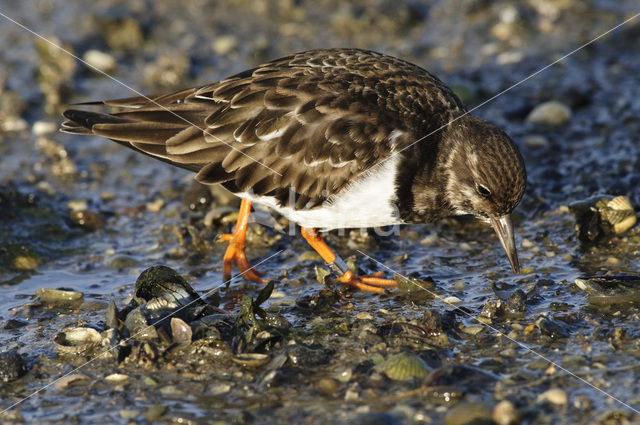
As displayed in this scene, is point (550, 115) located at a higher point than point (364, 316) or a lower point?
higher

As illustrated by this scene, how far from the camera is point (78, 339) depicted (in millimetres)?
4188

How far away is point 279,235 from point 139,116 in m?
1.34

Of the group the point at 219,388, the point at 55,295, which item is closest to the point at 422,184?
the point at 219,388

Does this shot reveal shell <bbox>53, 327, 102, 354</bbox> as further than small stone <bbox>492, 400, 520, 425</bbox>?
Yes

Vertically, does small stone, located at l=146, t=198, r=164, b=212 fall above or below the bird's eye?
above

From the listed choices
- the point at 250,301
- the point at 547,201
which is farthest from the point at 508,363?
the point at 547,201

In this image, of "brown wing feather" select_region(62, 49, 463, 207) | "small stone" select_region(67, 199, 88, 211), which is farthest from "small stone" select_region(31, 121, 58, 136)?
"brown wing feather" select_region(62, 49, 463, 207)

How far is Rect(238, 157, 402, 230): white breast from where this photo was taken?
4.52 metres

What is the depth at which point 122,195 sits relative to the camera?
6.20 m

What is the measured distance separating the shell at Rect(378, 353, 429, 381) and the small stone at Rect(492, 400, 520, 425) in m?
0.45

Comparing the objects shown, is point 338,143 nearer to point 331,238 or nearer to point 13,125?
point 331,238

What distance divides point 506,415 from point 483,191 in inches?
66.9

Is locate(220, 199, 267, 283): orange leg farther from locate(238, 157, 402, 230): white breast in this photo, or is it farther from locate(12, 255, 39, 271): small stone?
locate(12, 255, 39, 271): small stone

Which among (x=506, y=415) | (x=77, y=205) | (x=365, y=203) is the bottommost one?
(x=506, y=415)
